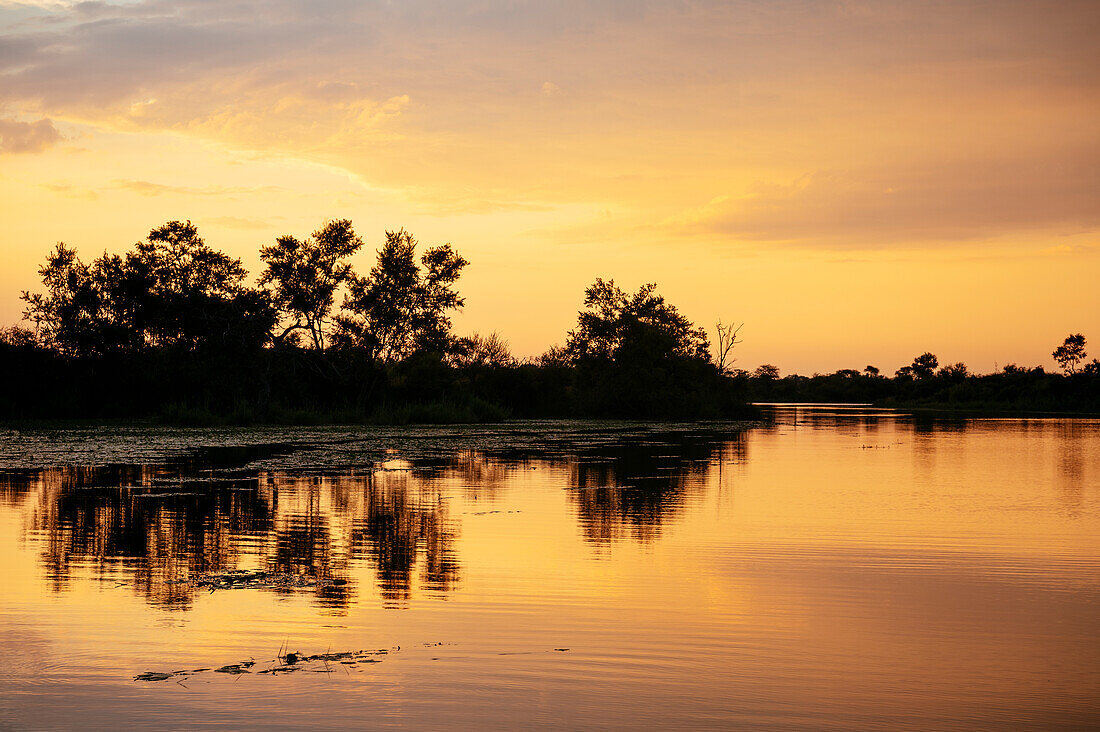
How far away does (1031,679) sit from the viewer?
655 centimetres

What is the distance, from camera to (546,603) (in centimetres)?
867

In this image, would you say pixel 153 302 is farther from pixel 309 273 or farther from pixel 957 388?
pixel 957 388

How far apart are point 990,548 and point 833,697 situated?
704cm

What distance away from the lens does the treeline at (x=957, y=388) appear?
338 ft

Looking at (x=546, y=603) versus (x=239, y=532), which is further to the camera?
(x=239, y=532)

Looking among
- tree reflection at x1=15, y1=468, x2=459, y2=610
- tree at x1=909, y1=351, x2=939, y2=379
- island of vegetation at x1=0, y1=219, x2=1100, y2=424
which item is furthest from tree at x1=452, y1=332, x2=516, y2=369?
tree at x1=909, y1=351, x2=939, y2=379

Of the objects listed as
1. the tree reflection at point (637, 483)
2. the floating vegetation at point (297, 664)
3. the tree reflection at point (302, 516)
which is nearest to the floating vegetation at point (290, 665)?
the floating vegetation at point (297, 664)

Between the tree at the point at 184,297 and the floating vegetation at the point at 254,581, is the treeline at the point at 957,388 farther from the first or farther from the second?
the floating vegetation at the point at 254,581

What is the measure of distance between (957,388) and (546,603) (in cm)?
11925

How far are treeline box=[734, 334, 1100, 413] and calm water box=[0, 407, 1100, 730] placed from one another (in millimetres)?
55193

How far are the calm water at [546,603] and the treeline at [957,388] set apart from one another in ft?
181

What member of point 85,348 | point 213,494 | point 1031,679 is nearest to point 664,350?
point 85,348

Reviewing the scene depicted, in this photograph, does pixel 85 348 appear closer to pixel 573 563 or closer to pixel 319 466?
pixel 319 466

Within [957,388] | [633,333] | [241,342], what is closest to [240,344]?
[241,342]
